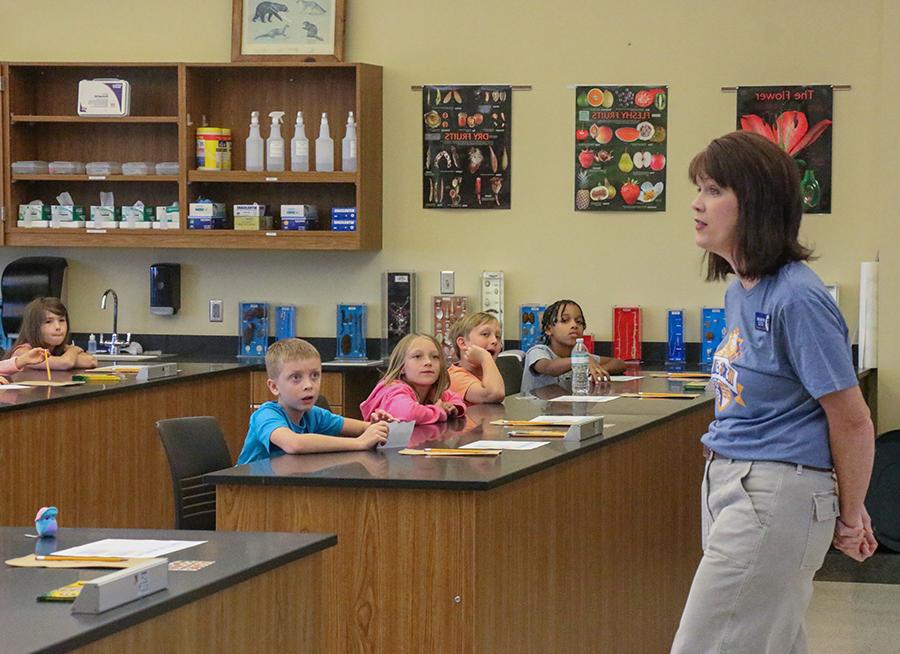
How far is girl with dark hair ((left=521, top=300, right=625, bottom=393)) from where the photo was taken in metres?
6.48

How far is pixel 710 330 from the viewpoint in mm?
7477

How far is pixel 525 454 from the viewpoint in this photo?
3646mm

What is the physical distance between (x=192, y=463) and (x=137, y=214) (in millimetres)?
3880

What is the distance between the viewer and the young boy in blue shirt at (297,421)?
144 inches

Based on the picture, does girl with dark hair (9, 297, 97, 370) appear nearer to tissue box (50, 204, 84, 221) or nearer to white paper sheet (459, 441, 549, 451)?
tissue box (50, 204, 84, 221)

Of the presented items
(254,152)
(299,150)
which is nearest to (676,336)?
(299,150)

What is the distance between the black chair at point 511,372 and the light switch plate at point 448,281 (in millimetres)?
1119

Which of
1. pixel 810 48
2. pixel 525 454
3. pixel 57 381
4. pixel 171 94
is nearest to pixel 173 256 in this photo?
pixel 171 94

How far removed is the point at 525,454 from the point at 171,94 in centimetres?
483

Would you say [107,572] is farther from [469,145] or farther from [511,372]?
[469,145]

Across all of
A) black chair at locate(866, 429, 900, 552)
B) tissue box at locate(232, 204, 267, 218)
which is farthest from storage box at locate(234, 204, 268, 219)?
black chair at locate(866, 429, 900, 552)

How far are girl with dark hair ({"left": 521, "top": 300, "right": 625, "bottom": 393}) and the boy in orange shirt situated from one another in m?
0.51

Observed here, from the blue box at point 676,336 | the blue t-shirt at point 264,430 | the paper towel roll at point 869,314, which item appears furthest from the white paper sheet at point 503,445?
the blue box at point 676,336

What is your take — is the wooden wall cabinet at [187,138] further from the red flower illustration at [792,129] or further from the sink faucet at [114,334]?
the red flower illustration at [792,129]
